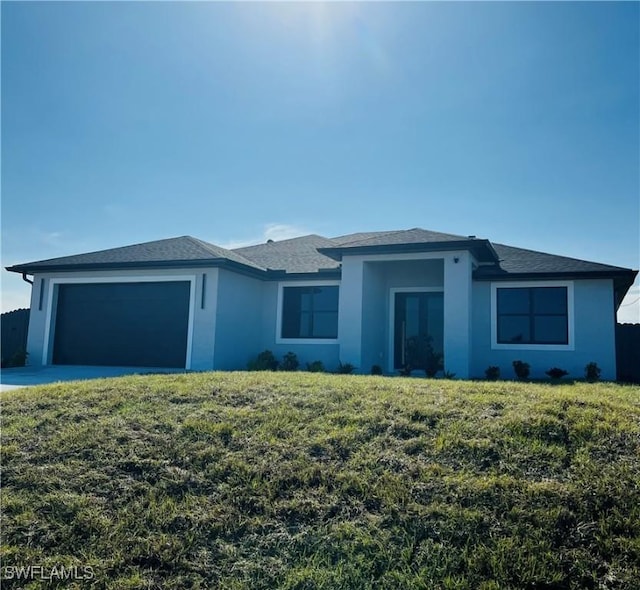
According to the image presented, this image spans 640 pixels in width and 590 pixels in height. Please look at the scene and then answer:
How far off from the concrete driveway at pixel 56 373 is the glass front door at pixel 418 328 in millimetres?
6805

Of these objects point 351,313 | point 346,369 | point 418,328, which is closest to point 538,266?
point 418,328

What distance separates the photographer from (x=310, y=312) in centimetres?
1616

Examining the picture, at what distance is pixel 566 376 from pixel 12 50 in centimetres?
1601

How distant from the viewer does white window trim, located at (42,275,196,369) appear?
14.5 meters

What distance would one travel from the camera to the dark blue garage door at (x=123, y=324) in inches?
587

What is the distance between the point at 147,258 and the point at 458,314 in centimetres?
920

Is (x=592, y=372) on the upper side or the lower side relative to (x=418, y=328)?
lower

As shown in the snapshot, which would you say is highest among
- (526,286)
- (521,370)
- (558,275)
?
(558,275)

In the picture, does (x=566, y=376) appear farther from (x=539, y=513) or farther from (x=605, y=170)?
(x=539, y=513)

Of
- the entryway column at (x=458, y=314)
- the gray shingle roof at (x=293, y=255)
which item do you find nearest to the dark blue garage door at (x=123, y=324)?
the gray shingle roof at (x=293, y=255)

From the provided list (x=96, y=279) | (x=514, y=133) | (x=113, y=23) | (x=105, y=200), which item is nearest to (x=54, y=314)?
(x=96, y=279)

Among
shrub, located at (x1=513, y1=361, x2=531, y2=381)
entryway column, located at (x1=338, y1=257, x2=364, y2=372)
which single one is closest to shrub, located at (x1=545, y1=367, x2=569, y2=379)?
shrub, located at (x1=513, y1=361, x2=531, y2=381)

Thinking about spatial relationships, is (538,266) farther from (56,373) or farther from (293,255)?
(56,373)

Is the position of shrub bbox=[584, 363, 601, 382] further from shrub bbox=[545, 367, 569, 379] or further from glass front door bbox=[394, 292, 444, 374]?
glass front door bbox=[394, 292, 444, 374]
